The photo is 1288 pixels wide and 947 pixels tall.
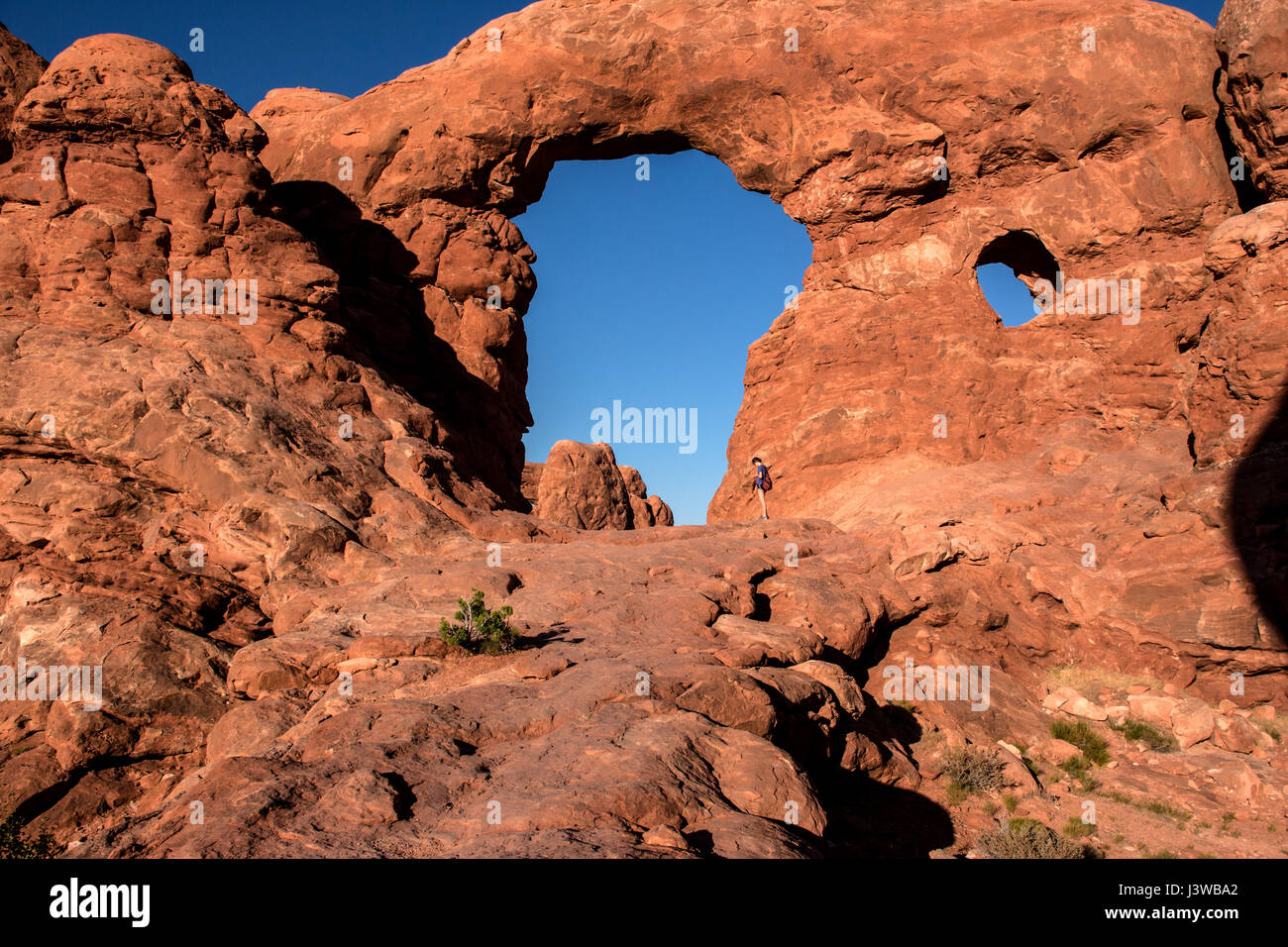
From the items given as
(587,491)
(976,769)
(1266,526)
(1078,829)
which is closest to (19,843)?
(976,769)

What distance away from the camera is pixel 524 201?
65.3 ft

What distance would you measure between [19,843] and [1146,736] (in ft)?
39.7

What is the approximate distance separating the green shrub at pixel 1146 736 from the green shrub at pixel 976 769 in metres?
2.08

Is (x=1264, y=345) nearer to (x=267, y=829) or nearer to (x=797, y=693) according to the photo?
(x=797, y=693)

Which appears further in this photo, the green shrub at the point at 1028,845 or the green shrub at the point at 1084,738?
the green shrub at the point at 1084,738

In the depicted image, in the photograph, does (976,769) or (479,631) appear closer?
(479,631)

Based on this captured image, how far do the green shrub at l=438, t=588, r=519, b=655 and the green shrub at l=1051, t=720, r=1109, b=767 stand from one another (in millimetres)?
7078

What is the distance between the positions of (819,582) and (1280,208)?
8.76m

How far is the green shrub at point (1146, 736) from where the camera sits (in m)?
10.3

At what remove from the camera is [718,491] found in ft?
61.9

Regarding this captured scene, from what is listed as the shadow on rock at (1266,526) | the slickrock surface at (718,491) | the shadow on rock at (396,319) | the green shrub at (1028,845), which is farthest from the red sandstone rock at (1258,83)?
the shadow on rock at (396,319)

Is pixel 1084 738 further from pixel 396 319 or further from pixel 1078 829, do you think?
pixel 396 319

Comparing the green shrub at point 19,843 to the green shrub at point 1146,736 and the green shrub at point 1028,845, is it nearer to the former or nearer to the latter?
the green shrub at point 1028,845
